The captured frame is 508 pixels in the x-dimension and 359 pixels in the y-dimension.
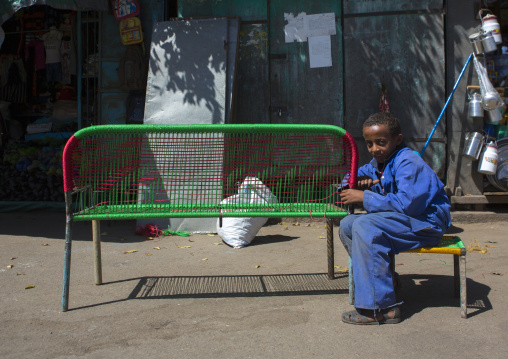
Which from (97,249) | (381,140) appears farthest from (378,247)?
(97,249)

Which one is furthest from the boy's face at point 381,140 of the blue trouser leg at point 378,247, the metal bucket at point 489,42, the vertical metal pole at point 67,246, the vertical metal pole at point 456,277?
the metal bucket at point 489,42

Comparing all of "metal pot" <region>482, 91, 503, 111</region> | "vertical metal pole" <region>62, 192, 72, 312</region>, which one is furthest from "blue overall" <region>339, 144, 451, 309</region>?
"metal pot" <region>482, 91, 503, 111</region>

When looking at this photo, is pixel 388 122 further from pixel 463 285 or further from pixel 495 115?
pixel 495 115

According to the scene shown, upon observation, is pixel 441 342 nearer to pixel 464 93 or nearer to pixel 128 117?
pixel 464 93

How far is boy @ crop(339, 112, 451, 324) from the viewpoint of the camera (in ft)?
10.4

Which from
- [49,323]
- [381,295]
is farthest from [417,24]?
[49,323]

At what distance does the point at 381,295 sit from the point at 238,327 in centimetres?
90

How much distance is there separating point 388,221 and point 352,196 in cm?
28

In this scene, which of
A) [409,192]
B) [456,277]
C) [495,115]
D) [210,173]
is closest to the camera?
[409,192]

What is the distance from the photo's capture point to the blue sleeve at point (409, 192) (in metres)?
3.15

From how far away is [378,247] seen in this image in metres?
3.17

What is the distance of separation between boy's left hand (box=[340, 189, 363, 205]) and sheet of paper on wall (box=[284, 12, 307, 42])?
383 centimetres

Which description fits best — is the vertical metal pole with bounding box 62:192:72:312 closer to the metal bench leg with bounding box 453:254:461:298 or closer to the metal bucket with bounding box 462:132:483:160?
the metal bench leg with bounding box 453:254:461:298

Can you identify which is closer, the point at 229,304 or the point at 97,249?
the point at 229,304
